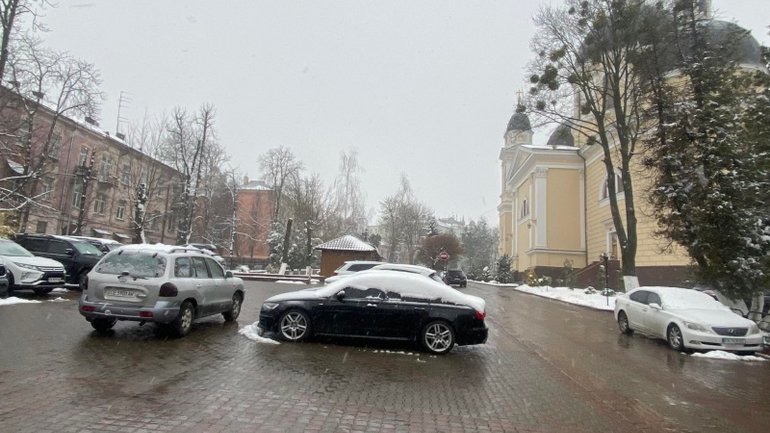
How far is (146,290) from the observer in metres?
8.38

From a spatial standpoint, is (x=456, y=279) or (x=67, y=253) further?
(x=456, y=279)

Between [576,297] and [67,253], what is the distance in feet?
78.5

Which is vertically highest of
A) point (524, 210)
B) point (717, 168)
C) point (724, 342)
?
point (524, 210)

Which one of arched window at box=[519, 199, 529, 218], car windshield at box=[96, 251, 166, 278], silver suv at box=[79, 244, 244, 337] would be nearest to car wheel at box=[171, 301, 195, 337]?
silver suv at box=[79, 244, 244, 337]

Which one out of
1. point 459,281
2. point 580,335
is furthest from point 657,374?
point 459,281

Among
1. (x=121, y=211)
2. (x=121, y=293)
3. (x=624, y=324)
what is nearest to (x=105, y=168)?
(x=121, y=211)

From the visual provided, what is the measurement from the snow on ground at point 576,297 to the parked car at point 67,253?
2039 cm

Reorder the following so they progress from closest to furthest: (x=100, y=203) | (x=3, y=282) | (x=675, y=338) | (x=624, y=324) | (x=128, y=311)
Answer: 1. (x=128, y=311)
2. (x=675, y=338)
3. (x=3, y=282)
4. (x=624, y=324)
5. (x=100, y=203)

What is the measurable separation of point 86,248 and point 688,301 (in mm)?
18526

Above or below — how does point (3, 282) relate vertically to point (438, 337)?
above

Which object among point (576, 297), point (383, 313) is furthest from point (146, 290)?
point (576, 297)

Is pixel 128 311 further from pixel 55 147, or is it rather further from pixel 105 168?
pixel 105 168

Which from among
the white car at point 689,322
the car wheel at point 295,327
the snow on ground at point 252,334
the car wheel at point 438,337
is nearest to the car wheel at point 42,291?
the snow on ground at point 252,334

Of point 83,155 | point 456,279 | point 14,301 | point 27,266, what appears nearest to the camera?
point 14,301
